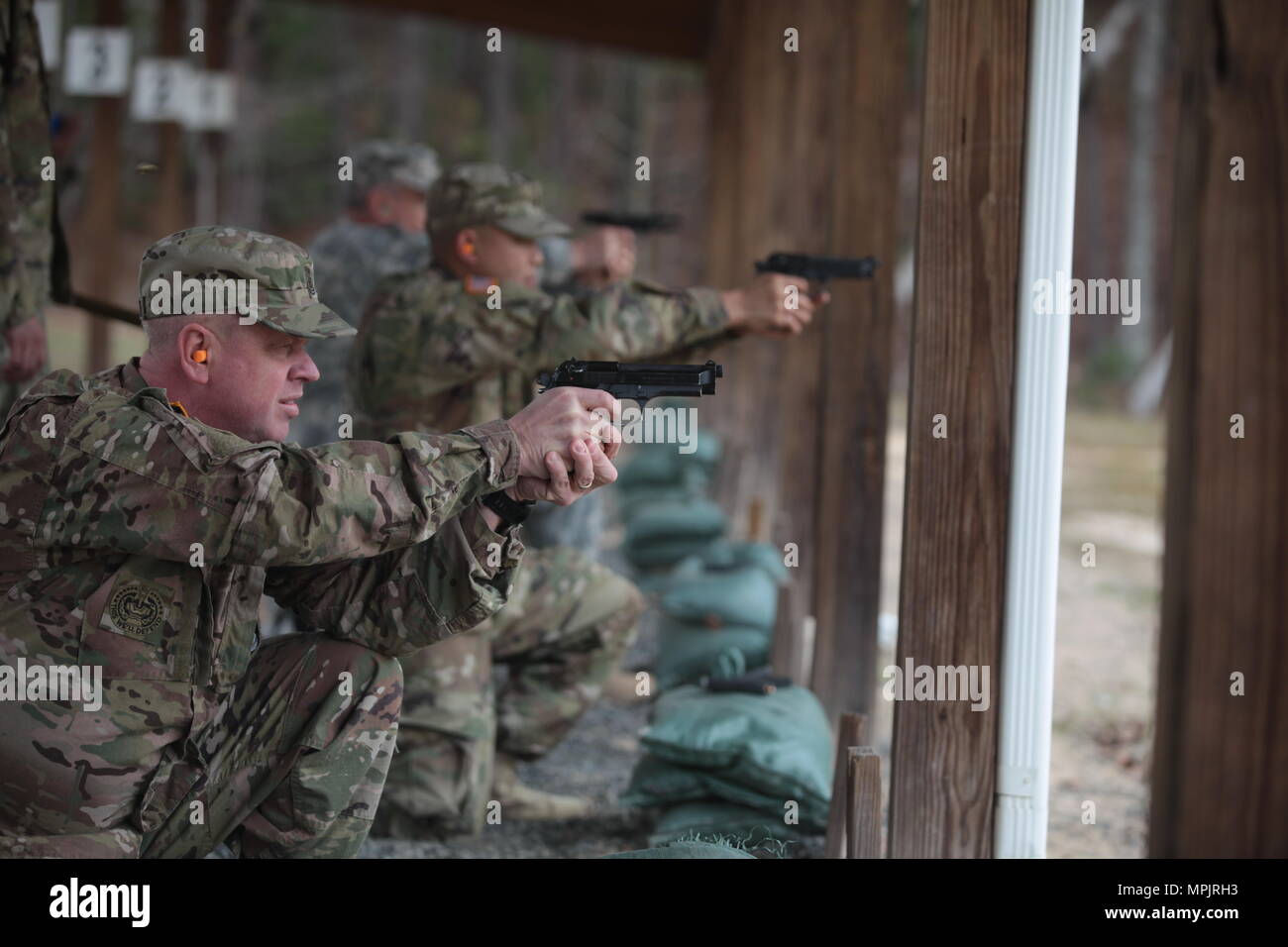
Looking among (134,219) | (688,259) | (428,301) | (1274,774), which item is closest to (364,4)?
(428,301)

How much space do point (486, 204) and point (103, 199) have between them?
18.1ft

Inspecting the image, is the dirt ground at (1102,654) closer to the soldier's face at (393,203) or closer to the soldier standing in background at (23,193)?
the soldier's face at (393,203)

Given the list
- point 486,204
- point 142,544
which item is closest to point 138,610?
point 142,544

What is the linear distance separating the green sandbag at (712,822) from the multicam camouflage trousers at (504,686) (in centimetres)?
53

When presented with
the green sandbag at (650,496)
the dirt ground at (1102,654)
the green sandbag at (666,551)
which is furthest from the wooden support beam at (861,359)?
the green sandbag at (650,496)

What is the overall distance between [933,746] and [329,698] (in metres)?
1.16

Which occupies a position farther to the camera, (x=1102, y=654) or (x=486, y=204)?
(x=1102, y=654)

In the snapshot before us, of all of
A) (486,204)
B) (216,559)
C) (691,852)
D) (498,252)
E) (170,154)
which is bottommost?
(691,852)

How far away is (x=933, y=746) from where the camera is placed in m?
2.62

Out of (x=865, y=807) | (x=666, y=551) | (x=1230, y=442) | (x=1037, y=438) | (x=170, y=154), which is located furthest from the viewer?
(x=170, y=154)

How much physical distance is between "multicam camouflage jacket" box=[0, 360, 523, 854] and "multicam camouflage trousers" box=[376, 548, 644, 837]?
3.56ft

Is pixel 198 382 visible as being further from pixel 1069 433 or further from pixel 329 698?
pixel 1069 433

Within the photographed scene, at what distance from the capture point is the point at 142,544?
2.24 meters

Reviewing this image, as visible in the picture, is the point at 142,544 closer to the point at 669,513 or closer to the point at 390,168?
the point at 390,168
